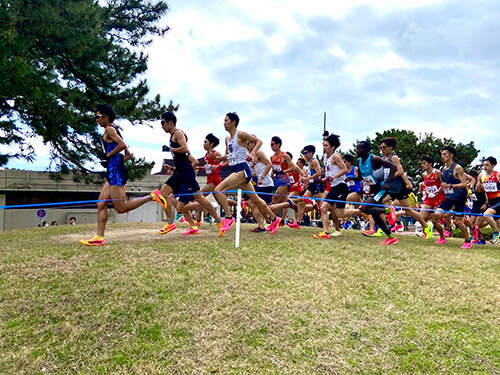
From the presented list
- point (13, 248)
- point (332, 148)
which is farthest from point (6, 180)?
point (332, 148)

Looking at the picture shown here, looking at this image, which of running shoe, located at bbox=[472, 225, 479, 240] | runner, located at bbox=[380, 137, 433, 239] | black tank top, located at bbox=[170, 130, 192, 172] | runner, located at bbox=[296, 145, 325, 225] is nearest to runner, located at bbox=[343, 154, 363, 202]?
runner, located at bbox=[296, 145, 325, 225]

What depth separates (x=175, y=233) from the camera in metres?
7.56

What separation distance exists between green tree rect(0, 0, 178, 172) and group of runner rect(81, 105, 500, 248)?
4941 millimetres

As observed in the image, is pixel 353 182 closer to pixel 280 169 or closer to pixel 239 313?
pixel 280 169

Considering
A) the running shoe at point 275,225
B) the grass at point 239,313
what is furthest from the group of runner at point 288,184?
the grass at point 239,313

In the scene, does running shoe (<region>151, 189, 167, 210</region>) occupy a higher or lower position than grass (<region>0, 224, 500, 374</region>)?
higher

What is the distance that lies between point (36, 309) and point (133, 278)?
989 millimetres

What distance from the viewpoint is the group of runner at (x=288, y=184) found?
6078 millimetres

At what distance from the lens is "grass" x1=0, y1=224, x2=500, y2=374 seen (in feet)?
9.93

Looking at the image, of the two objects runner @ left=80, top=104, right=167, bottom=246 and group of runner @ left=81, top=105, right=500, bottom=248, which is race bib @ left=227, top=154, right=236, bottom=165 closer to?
group of runner @ left=81, top=105, right=500, bottom=248

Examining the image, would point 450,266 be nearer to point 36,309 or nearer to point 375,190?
point 375,190

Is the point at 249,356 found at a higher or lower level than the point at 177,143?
lower

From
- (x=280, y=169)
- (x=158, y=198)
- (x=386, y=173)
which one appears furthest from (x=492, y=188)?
(x=158, y=198)

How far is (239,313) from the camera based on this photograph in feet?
11.8
